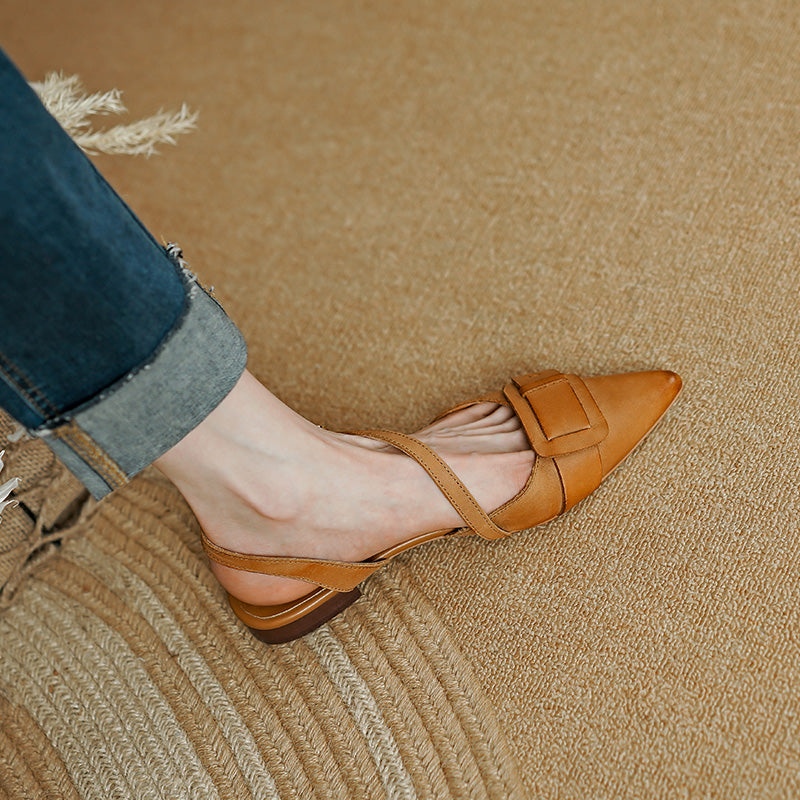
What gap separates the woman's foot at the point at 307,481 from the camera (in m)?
0.53

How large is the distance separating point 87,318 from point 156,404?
0.22ft

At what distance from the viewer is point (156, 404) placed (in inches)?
17.5

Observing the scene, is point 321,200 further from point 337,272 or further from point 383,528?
point 383,528

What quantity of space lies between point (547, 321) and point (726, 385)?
0.20 meters

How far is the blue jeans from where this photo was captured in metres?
0.39

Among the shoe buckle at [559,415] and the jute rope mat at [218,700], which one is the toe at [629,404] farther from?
the jute rope mat at [218,700]

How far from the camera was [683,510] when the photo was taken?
68cm

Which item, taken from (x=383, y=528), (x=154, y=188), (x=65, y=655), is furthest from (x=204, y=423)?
(x=154, y=188)

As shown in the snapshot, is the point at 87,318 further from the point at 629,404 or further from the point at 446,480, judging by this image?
the point at 629,404

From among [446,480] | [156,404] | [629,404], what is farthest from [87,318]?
[629,404]

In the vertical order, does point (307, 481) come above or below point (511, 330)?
above

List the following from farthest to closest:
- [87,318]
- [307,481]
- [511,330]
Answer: [511,330], [307,481], [87,318]

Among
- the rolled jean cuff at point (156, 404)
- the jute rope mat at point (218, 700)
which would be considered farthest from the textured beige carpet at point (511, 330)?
the rolled jean cuff at point (156, 404)

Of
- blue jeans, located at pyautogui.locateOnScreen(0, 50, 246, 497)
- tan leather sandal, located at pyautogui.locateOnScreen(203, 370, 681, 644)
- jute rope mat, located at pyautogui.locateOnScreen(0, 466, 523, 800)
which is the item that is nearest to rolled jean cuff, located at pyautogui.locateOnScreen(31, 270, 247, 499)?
blue jeans, located at pyautogui.locateOnScreen(0, 50, 246, 497)
